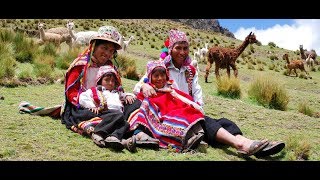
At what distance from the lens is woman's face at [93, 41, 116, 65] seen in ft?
18.0

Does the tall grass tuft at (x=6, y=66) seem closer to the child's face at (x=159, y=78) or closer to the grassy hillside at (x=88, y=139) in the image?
the grassy hillside at (x=88, y=139)

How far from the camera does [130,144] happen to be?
177 inches

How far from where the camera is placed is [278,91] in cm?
893

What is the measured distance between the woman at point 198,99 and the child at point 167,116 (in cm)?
12

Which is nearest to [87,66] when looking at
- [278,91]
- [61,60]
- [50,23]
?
[278,91]

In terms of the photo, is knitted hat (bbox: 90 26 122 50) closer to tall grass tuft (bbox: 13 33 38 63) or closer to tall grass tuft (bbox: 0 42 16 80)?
tall grass tuft (bbox: 0 42 16 80)

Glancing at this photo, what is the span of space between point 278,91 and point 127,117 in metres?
4.60

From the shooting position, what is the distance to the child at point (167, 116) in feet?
15.4

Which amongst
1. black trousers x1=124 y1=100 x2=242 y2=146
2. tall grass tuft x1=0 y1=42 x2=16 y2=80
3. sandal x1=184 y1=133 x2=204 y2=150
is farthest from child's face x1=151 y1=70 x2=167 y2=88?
tall grass tuft x1=0 y1=42 x2=16 y2=80

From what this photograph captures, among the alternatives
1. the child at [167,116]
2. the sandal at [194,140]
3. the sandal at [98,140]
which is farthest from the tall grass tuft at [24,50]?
the sandal at [194,140]

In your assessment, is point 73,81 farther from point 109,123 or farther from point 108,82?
point 109,123

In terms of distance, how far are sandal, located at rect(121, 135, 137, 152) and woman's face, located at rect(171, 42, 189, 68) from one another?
4.42ft

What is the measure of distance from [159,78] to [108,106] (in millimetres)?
656

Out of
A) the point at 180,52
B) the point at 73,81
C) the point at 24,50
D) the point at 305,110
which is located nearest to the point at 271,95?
the point at 305,110
